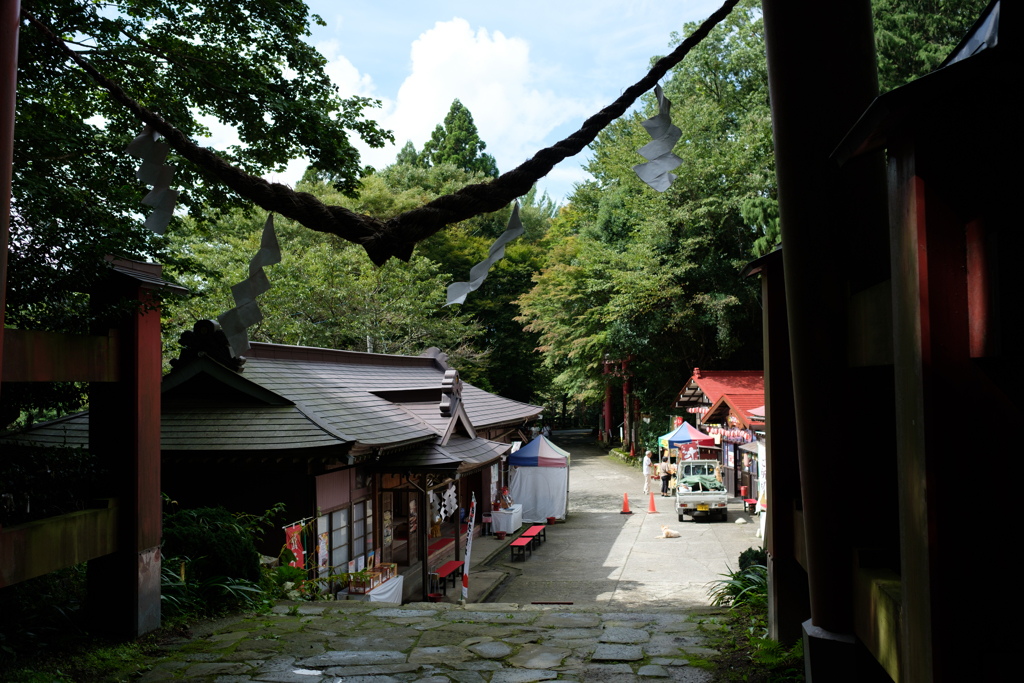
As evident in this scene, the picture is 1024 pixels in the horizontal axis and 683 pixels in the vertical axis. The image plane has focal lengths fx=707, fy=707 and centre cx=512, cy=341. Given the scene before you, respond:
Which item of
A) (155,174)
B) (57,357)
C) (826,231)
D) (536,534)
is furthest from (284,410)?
(826,231)

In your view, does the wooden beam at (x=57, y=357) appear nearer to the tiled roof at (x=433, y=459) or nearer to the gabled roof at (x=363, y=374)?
the gabled roof at (x=363, y=374)

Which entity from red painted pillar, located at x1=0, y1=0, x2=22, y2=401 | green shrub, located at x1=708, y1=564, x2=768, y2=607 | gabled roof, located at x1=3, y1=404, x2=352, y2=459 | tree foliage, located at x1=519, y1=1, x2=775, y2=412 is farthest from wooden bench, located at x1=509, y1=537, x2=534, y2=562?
tree foliage, located at x1=519, y1=1, x2=775, y2=412

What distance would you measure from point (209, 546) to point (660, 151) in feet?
22.9

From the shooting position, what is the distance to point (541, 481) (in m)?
21.9

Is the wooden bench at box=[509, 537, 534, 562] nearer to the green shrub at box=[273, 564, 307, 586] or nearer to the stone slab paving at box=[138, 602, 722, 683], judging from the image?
the green shrub at box=[273, 564, 307, 586]

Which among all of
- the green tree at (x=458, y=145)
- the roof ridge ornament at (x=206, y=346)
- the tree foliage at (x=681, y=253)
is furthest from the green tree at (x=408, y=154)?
the roof ridge ornament at (x=206, y=346)

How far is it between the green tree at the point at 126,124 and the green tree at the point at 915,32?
18213mm

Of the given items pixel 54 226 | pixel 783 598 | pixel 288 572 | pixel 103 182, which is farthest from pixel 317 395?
pixel 783 598

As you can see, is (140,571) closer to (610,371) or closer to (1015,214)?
(1015,214)

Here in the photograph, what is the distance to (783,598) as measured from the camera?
230 inches

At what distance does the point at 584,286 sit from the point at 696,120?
9.02 meters

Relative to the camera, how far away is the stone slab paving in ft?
18.2

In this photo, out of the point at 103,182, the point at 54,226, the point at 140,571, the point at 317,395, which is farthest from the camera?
the point at 317,395

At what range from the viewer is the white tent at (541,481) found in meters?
21.8
